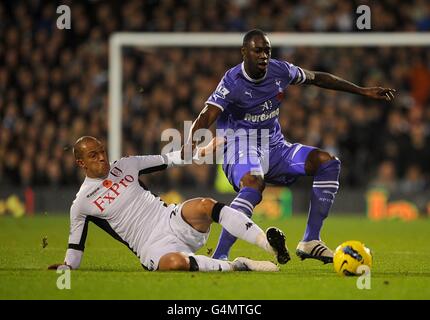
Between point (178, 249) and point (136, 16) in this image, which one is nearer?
point (178, 249)

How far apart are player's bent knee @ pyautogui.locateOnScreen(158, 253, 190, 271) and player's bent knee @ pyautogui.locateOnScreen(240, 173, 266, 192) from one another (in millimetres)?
1019

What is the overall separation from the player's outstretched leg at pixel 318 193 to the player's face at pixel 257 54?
3.23 ft

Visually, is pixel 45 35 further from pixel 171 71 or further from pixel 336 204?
pixel 336 204

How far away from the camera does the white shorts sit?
8.20 m

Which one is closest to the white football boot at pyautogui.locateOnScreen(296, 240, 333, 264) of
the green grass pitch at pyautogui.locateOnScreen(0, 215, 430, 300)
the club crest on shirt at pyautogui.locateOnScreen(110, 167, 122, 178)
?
the green grass pitch at pyautogui.locateOnScreen(0, 215, 430, 300)

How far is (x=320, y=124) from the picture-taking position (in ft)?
62.1

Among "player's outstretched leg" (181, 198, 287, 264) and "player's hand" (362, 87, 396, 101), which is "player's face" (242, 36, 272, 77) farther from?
"player's outstretched leg" (181, 198, 287, 264)

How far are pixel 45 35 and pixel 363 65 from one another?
22.2 feet

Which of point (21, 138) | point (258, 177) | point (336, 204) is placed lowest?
point (336, 204)

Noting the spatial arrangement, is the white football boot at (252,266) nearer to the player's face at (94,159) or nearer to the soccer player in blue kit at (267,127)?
the soccer player in blue kit at (267,127)

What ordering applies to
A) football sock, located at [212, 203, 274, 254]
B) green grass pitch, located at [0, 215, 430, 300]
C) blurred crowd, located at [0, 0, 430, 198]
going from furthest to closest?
blurred crowd, located at [0, 0, 430, 198]
football sock, located at [212, 203, 274, 254]
green grass pitch, located at [0, 215, 430, 300]

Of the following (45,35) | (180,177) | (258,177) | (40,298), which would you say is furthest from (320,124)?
(40,298)

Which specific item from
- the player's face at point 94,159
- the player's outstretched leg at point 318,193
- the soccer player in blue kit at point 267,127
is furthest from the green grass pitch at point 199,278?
the player's face at point 94,159

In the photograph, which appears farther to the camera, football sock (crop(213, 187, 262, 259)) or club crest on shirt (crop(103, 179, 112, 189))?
football sock (crop(213, 187, 262, 259))
